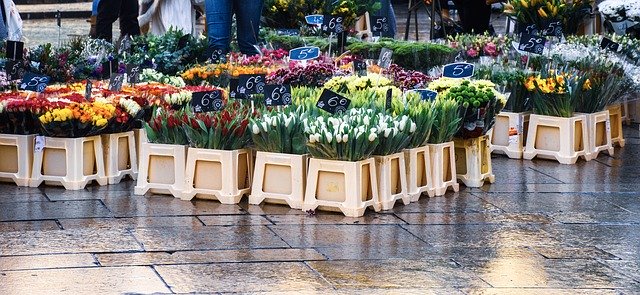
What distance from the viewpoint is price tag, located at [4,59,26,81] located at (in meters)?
8.85

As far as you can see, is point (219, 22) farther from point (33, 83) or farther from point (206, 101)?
point (206, 101)

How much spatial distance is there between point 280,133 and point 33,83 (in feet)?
5.86

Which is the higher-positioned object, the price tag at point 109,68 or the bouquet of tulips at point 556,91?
the price tag at point 109,68

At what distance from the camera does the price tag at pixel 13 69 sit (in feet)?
29.0

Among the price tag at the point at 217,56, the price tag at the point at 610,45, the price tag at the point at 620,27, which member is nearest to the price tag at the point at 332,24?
the price tag at the point at 217,56

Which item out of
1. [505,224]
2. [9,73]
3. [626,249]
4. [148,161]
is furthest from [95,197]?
[626,249]

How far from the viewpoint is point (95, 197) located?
752 cm

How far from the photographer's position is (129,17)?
1383 centimetres

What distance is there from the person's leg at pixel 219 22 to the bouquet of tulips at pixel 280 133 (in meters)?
3.04

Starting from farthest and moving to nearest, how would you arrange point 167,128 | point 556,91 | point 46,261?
point 556,91 → point 167,128 → point 46,261

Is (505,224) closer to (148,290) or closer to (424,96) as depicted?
(424,96)

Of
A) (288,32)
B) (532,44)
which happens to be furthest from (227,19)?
(532,44)

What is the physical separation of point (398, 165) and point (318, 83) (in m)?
1.68

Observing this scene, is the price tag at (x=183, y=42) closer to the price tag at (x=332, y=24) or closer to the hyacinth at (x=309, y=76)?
the price tag at (x=332, y=24)
